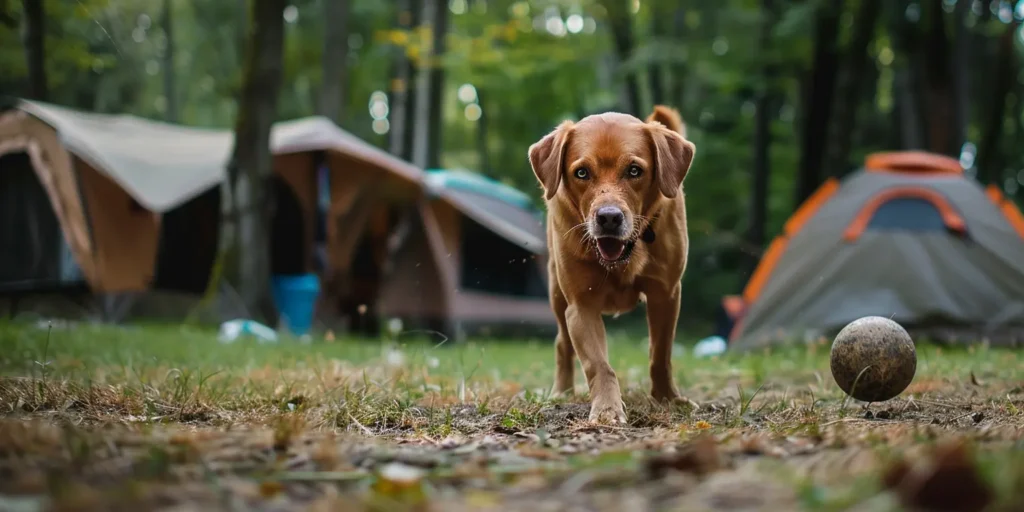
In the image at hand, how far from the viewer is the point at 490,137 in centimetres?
2697

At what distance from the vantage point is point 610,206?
144 inches

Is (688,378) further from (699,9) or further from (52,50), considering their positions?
(699,9)

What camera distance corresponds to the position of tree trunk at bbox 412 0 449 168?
1691cm

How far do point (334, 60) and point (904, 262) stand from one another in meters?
13.9

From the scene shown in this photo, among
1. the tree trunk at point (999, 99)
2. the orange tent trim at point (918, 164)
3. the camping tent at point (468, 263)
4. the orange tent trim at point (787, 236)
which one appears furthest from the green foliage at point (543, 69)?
the tree trunk at point (999, 99)

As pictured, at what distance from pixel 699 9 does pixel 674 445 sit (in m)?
19.4

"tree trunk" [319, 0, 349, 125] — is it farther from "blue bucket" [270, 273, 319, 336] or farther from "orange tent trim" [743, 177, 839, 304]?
"orange tent trim" [743, 177, 839, 304]

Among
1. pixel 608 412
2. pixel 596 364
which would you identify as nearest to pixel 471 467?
pixel 608 412

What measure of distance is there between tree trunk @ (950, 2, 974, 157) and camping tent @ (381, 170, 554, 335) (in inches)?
257

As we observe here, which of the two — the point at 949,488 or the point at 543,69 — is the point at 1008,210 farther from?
the point at 543,69

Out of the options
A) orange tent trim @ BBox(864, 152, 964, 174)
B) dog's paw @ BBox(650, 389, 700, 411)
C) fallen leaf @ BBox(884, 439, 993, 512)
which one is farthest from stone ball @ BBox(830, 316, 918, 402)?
orange tent trim @ BBox(864, 152, 964, 174)

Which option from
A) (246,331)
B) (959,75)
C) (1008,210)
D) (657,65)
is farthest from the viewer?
(657,65)

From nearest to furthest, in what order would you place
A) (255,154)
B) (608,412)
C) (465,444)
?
(465,444) → (608,412) → (255,154)

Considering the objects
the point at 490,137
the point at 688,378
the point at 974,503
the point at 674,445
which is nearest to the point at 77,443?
the point at 674,445
